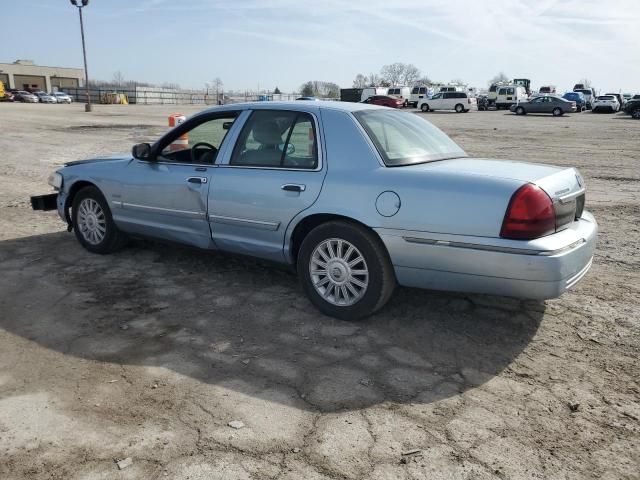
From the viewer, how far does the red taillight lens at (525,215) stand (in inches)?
133

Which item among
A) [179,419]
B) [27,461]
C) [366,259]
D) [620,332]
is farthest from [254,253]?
[620,332]

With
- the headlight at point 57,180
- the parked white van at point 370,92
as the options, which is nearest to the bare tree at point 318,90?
the parked white van at point 370,92

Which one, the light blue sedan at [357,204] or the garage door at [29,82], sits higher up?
the garage door at [29,82]

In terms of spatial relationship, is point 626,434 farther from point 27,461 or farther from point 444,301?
point 27,461

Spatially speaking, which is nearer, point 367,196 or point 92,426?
point 92,426

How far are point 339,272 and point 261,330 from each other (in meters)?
0.71

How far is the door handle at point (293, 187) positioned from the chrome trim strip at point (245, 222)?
28 cm

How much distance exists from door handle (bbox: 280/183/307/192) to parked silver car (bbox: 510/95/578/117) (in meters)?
41.8

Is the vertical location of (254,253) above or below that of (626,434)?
above

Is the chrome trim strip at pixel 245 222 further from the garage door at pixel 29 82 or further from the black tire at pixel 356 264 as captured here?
the garage door at pixel 29 82

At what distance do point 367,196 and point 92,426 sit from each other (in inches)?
86.3

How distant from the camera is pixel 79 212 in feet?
19.2

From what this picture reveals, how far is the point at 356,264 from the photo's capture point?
400 centimetres

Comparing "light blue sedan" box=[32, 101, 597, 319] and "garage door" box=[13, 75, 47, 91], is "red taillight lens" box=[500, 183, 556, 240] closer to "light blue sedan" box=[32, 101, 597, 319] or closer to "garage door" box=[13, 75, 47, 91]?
"light blue sedan" box=[32, 101, 597, 319]
